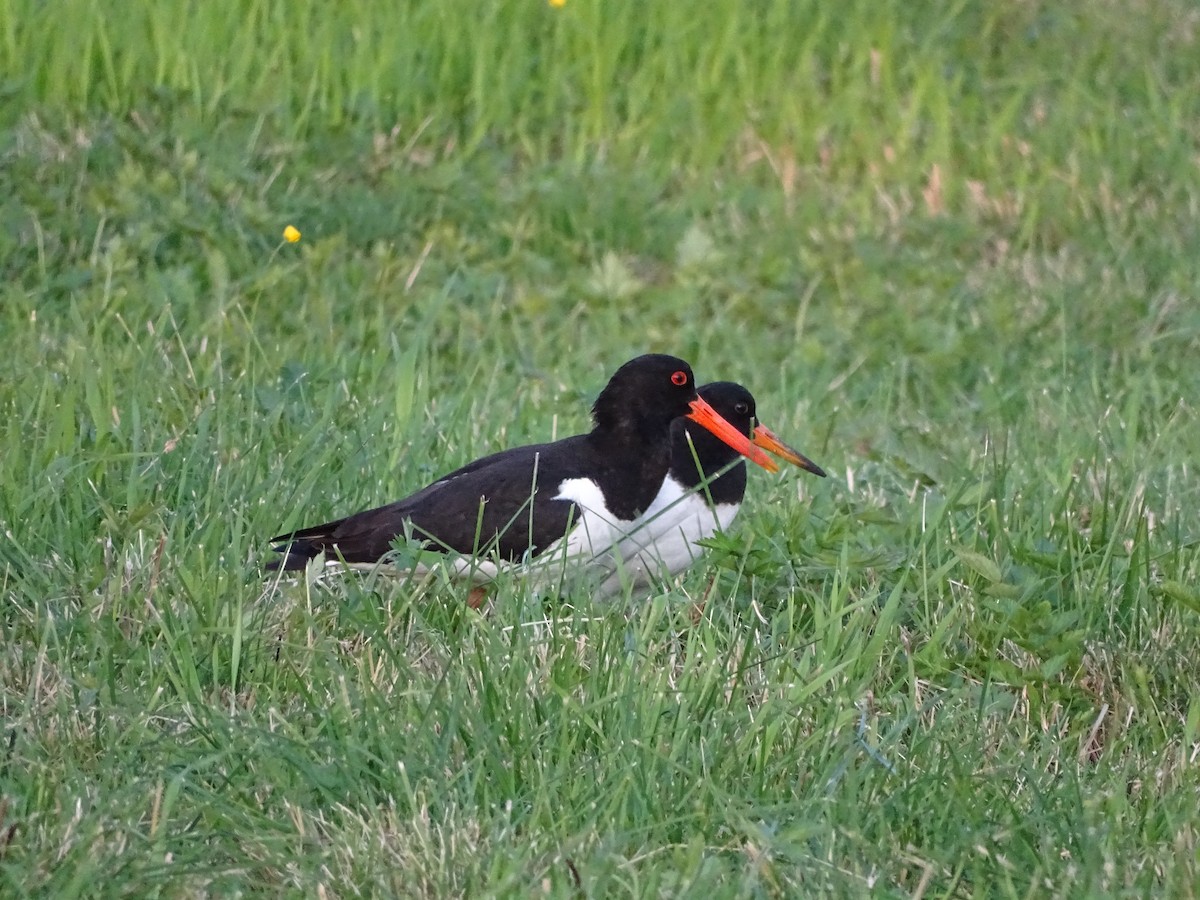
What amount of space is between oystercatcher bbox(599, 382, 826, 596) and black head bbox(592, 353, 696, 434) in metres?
Result: 0.11

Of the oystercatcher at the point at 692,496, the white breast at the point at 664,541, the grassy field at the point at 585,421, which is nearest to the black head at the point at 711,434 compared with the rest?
the oystercatcher at the point at 692,496

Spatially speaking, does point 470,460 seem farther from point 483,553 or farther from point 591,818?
point 591,818

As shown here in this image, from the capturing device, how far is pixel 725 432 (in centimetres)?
485

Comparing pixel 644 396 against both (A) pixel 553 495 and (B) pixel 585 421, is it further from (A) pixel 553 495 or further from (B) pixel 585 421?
(B) pixel 585 421

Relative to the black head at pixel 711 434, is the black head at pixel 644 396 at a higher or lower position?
higher

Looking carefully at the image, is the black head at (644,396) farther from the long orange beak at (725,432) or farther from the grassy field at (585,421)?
the grassy field at (585,421)

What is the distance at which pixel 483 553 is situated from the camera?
4094 millimetres

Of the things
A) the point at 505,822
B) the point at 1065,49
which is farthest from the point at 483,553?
the point at 1065,49

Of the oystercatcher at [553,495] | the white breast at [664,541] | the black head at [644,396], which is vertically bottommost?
the white breast at [664,541]

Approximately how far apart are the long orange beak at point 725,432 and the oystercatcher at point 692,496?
0.05 m

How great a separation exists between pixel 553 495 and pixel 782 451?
89 cm

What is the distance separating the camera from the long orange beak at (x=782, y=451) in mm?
4875

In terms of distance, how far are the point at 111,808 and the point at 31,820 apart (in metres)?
0.13

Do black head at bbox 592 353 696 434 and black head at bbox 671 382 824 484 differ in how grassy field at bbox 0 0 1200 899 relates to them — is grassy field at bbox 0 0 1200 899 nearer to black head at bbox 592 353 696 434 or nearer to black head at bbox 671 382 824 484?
black head at bbox 671 382 824 484
